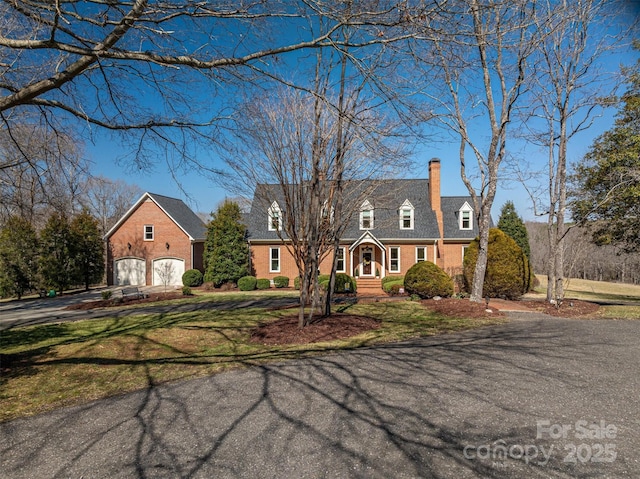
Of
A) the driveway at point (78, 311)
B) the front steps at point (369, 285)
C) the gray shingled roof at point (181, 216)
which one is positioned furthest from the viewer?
the gray shingled roof at point (181, 216)

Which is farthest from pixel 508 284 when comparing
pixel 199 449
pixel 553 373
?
pixel 199 449

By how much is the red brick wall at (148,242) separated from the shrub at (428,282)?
56.0ft

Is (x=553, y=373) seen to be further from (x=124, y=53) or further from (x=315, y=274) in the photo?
(x=124, y=53)

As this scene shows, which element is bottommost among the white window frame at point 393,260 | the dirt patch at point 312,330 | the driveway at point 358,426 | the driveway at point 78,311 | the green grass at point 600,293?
the green grass at point 600,293

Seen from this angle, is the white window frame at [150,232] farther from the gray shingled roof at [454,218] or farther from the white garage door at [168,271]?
the gray shingled roof at [454,218]

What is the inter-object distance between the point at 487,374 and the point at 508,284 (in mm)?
12427

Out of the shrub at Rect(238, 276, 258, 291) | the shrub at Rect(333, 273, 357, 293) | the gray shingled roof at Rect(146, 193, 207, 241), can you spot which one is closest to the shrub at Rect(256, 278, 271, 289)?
the shrub at Rect(238, 276, 258, 291)

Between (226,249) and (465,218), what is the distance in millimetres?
16696

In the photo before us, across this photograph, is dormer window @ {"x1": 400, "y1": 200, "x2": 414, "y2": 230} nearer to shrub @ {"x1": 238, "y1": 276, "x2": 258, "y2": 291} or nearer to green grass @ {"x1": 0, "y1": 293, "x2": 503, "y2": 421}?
shrub @ {"x1": 238, "y1": 276, "x2": 258, "y2": 291}

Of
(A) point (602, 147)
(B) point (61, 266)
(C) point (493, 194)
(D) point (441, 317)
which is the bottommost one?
(D) point (441, 317)

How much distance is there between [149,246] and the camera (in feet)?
87.7

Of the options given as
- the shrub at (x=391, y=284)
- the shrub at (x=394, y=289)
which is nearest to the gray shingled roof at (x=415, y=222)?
the shrub at (x=391, y=284)

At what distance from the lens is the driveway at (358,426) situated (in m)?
3.05

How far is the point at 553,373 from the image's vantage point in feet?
17.7
